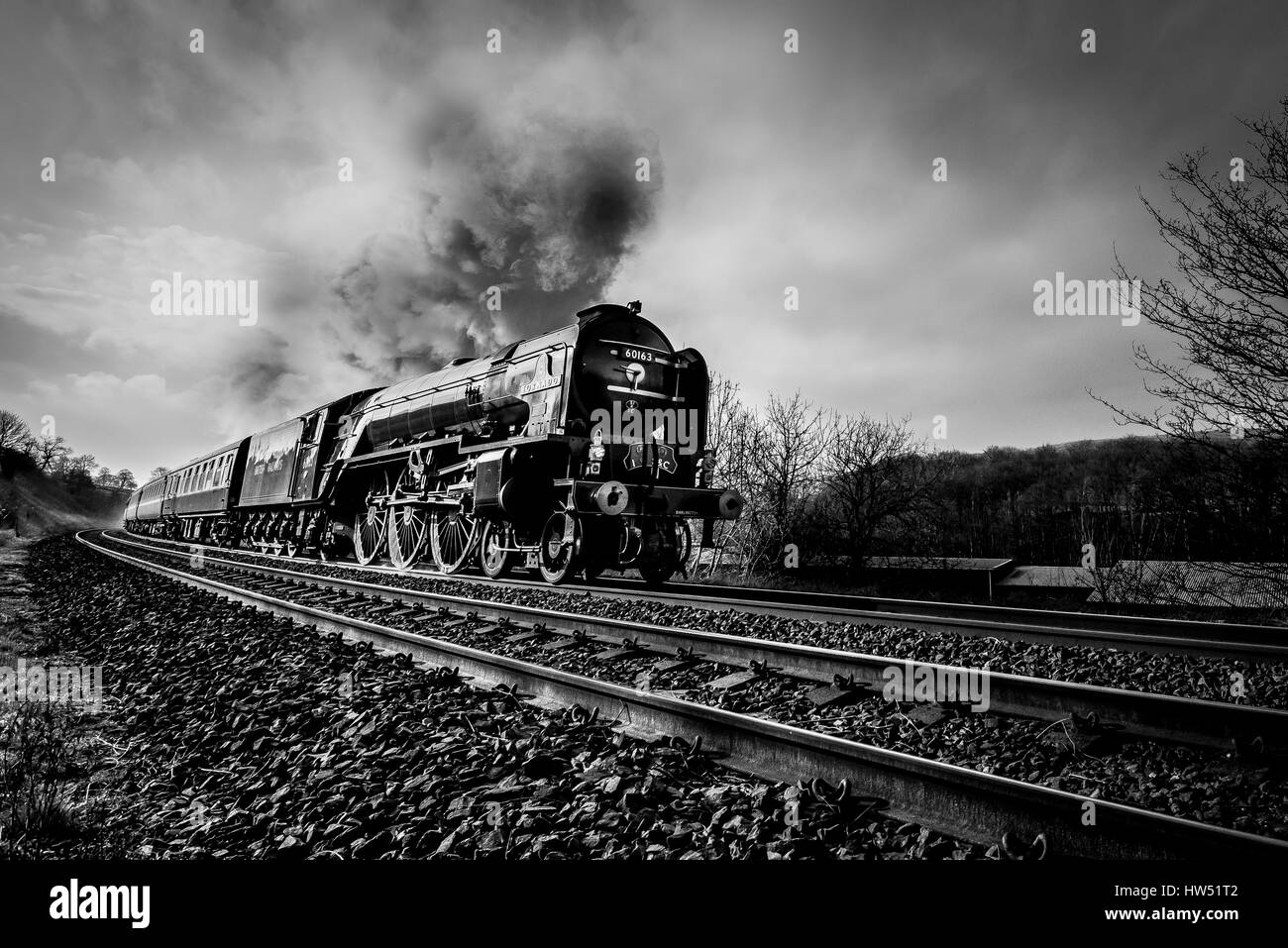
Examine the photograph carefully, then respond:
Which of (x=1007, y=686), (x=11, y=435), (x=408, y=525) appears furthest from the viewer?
(x=11, y=435)

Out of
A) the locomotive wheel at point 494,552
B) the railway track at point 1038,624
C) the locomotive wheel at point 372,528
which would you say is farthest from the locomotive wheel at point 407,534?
the railway track at point 1038,624

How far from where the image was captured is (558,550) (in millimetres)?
9273

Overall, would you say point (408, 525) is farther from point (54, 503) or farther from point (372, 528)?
point (54, 503)

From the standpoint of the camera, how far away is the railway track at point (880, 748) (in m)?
2.10

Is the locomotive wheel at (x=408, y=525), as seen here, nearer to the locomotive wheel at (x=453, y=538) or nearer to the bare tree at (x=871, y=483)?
the locomotive wheel at (x=453, y=538)

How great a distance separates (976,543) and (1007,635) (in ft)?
41.3

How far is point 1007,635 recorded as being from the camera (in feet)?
18.3

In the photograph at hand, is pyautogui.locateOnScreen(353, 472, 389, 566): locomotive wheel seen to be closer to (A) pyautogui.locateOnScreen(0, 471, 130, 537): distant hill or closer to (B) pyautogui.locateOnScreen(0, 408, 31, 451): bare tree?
(A) pyautogui.locateOnScreen(0, 471, 130, 537): distant hill

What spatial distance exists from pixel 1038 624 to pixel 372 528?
12202 millimetres

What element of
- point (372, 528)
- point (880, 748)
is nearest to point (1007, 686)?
point (880, 748)

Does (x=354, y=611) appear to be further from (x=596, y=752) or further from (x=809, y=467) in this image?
(x=809, y=467)

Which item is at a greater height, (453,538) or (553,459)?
(553,459)

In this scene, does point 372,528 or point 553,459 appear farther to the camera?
point 372,528
